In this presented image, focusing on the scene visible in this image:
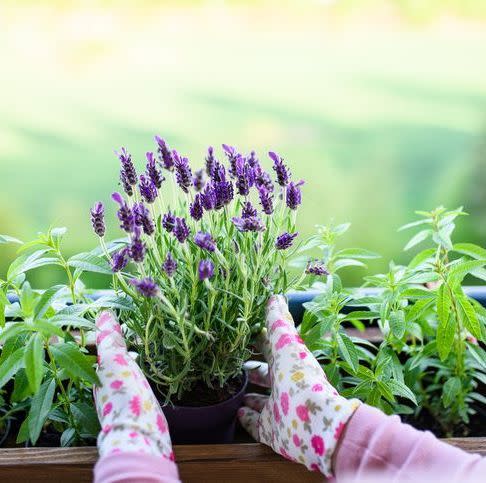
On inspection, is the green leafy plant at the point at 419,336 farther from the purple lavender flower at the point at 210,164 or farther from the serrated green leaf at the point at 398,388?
the purple lavender flower at the point at 210,164

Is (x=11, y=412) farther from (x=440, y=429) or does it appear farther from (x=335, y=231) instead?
(x=440, y=429)

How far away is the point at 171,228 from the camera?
808 mm

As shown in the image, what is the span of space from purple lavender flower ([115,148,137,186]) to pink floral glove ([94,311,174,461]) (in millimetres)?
201

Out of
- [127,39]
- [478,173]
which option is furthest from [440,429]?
[127,39]

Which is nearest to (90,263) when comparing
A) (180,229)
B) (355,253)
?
(180,229)

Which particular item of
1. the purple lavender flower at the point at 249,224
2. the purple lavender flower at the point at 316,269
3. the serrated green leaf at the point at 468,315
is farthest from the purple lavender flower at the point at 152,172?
the serrated green leaf at the point at 468,315

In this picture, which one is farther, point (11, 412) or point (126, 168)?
point (11, 412)

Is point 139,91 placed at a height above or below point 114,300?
above

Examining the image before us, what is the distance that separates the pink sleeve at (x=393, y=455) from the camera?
2.29 ft

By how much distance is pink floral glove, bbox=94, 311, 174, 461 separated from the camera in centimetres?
73

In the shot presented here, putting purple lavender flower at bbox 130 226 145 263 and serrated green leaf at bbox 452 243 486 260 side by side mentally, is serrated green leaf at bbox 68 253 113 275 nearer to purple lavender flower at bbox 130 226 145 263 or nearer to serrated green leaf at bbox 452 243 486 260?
purple lavender flower at bbox 130 226 145 263

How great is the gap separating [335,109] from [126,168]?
1193 millimetres

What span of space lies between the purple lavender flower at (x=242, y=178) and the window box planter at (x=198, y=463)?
0.31 m

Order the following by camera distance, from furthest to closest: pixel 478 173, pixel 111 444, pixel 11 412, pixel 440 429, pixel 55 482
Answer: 1. pixel 478 173
2. pixel 440 429
3. pixel 11 412
4. pixel 55 482
5. pixel 111 444
